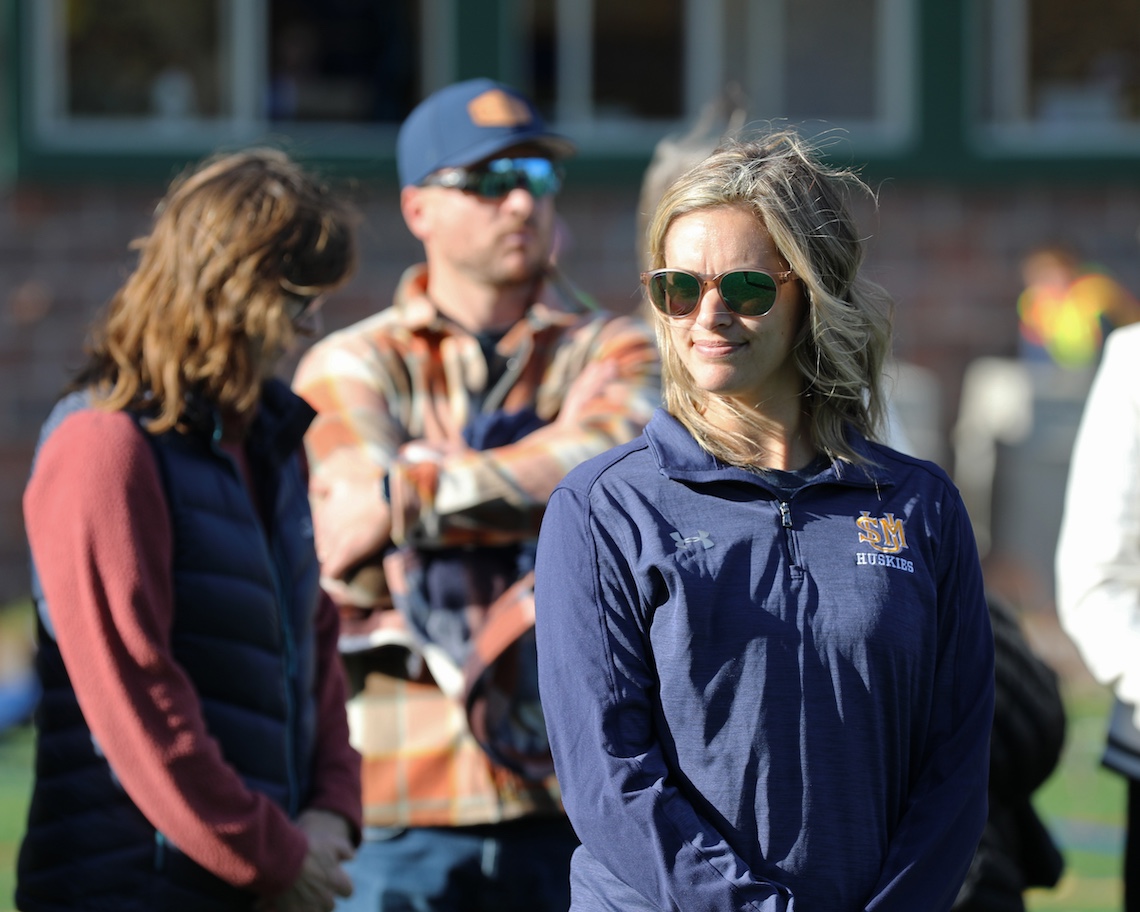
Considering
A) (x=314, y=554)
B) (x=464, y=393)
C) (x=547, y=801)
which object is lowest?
Result: (x=547, y=801)

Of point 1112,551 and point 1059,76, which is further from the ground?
point 1059,76

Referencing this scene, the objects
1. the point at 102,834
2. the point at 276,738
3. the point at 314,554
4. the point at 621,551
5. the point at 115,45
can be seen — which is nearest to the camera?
the point at 621,551

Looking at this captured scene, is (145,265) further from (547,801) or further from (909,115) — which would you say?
(909,115)

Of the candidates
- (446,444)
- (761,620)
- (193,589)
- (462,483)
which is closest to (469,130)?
(446,444)

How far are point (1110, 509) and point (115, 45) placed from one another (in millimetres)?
8376

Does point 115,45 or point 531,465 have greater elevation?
point 115,45

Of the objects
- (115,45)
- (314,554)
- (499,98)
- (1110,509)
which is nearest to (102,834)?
(314,554)

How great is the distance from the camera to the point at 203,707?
275 centimetres

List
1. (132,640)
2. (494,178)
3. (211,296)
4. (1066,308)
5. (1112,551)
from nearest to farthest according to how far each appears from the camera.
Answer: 1. (132,640)
2. (211,296)
3. (1112,551)
4. (494,178)
5. (1066,308)

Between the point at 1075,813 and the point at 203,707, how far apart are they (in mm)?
4565

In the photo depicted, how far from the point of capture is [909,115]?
10.5 meters

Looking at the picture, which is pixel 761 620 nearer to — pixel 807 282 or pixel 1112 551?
pixel 807 282

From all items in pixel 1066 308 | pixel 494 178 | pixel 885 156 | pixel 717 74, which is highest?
pixel 717 74

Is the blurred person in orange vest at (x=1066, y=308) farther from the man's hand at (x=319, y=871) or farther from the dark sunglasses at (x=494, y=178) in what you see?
the man's hand at (x=319, y=871)
